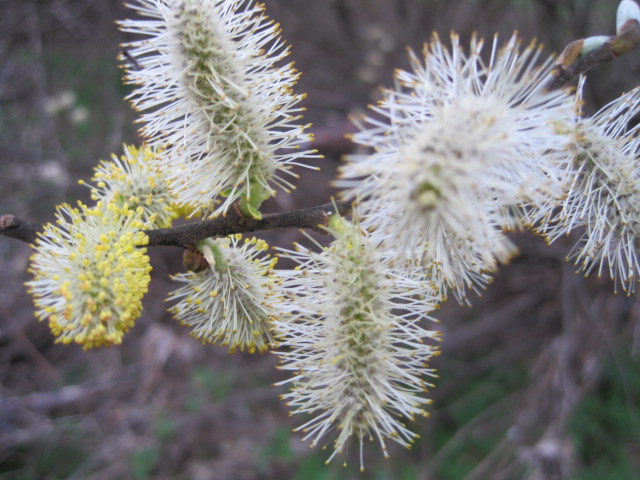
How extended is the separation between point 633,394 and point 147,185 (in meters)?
3.34

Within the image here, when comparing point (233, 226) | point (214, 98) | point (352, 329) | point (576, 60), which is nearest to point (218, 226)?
point (233, 226)

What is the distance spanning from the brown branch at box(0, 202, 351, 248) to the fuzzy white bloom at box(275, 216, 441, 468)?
7 cm

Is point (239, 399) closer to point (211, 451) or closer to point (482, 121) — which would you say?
point (211, 451)

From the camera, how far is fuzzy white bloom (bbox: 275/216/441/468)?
142 cm

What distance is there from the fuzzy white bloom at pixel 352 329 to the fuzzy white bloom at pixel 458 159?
0.09m

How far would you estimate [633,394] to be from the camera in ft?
11.5

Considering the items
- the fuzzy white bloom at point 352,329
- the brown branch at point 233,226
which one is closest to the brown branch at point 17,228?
the brown branch at point 233,226

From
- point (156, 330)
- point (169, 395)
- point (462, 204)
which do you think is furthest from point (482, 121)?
point (169, 395)

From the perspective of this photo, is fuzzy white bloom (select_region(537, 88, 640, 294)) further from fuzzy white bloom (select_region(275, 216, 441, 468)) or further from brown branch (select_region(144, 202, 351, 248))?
brown branch (select_region(144, 202, 351, 248))

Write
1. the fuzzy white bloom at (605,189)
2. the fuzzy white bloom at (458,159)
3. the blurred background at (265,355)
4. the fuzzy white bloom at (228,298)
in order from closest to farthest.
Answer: the fuzzy white bloom at (458,159)
the fuzzy white bloom at (605,189)
the fuzzy white bloom at (228,298)
the blurred background at (265,355)

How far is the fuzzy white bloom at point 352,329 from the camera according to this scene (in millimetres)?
1424

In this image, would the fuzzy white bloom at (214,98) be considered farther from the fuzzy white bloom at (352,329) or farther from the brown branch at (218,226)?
the fuzzy white bloom at (352,329)

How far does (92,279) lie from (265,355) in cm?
288

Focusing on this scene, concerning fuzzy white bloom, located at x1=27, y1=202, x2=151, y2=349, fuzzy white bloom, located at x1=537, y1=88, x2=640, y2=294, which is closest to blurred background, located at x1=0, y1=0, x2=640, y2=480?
fuzzy white bloom, located at x1=537, y1=88, x2=640, y2=294
